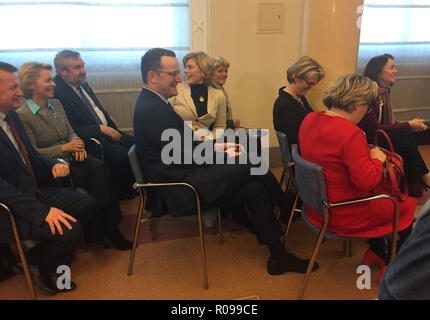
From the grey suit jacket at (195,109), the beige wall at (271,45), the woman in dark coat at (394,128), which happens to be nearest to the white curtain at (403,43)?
the beige wall at (271,45)

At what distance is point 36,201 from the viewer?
1.81 metres

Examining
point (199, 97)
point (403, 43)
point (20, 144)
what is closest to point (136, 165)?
point (20, 144)

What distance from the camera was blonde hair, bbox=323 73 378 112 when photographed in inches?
69.8

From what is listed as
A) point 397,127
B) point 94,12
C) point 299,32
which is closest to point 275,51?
point 299,32

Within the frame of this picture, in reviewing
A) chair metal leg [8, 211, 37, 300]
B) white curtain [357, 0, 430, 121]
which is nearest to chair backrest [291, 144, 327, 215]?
chair metal leg [8, 211, 37, 300]

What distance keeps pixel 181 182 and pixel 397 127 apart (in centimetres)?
202

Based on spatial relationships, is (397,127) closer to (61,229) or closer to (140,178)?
(140,178)

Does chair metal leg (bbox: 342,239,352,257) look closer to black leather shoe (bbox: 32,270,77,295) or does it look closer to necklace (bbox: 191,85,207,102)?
necklace (bbox: 191,85,207,102)

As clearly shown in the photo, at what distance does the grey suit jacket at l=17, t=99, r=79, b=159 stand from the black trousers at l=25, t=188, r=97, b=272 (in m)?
0.42

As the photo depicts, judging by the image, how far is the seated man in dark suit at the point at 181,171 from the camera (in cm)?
190

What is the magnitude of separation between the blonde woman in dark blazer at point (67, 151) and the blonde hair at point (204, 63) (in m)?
1.12

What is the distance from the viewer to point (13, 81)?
194cm

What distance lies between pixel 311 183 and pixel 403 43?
3565mm

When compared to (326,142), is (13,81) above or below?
above
